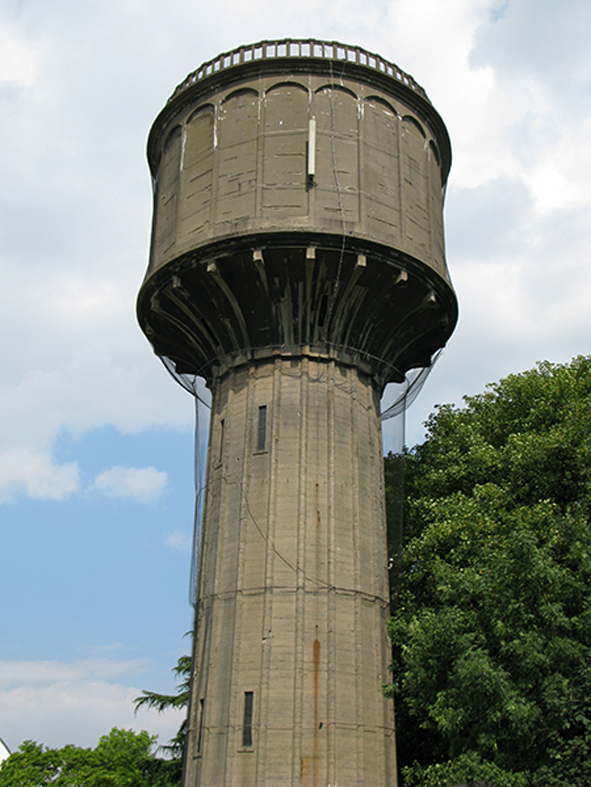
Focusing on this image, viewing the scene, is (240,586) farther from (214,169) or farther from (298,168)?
(214,169)

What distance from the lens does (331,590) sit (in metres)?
15.9

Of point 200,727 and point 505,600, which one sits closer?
point 505,600

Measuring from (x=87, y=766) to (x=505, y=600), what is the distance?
20293 mm

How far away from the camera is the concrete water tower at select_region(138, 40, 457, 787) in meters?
15.1

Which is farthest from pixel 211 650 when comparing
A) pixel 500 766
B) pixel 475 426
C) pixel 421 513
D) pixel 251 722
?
pixel 475 426

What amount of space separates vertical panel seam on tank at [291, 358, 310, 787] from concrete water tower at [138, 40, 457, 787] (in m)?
0.03

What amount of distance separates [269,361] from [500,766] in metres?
9.24

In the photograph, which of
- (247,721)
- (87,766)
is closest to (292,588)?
(247,721)

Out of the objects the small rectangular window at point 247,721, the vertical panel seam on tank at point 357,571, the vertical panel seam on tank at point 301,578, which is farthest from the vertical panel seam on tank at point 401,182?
the small rectangular window at point 247,721

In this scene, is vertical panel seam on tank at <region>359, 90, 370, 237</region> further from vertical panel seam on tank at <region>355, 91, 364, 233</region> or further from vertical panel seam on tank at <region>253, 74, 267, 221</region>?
vertical panel seam on tank at <region>253, 74, 267, 221</region>

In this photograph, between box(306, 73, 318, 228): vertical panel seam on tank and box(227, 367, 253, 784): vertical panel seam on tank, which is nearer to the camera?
box(227, 367, 253, 784): vertical panel seam on tank

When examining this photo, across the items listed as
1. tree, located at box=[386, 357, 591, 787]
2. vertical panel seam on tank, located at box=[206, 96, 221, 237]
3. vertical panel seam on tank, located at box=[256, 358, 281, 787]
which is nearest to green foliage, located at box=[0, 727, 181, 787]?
tree, located at box=[386, 357, 591, 787]

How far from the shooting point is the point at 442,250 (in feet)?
65.9

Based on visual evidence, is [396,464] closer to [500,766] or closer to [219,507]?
[219,507]
